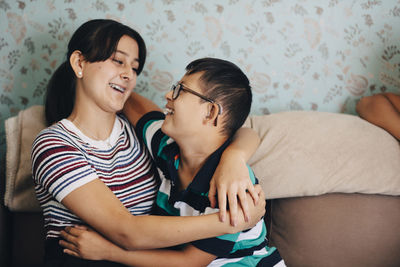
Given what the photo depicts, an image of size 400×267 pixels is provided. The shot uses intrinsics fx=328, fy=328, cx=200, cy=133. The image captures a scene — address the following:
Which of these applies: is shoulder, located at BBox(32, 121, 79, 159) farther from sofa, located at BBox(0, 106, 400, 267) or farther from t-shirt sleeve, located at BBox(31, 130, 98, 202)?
sofa, located at BBox(0, 106, 400, 267)

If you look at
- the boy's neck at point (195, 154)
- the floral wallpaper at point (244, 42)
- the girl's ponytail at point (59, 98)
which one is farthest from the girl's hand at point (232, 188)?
the floral wallpaper at point (244, 42)

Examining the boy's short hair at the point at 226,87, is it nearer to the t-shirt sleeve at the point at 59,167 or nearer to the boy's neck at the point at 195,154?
the boy's neck at the point at 195,154

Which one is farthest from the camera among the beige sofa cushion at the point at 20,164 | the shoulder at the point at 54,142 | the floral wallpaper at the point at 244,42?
the floral wallpaper at the point at 244,42

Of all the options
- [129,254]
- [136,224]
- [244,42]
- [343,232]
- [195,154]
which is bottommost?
[343,232]

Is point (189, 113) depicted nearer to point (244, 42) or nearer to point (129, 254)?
point (129, 254)

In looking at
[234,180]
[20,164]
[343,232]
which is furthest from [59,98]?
[343,232]

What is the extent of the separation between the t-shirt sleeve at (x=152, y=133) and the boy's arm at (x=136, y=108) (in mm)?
45

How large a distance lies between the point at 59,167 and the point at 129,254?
0.37 meters

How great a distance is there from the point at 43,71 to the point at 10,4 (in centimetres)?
37

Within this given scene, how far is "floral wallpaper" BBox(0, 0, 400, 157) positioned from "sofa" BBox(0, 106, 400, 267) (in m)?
0.38

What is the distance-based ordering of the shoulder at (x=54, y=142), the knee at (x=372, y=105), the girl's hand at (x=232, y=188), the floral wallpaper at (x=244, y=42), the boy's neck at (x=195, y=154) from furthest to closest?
the floral wallpaper at (x=244, y=42) → the knee at (x=372, y=105) → the boy's neck at (x=195, y=154) → the shoulder at (x=54, y=142) → the girl's hand at (x=232, y=188)

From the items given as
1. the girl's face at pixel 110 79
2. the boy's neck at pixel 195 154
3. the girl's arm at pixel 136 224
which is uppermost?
the girl's face at pixel 110 79

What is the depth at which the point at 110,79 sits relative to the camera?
1293 mm

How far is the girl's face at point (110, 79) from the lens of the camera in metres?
1.29
